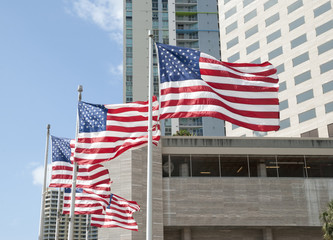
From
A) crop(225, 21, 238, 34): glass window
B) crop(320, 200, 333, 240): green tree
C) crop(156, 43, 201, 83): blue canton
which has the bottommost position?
crop(320, 200, 333, 240): green tree

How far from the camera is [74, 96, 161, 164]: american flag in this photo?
64.4ft

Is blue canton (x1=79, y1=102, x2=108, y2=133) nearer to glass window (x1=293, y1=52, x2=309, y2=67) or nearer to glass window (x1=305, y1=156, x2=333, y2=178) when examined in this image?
glass window (x1=305, y1=156, x2=333, y2=178)

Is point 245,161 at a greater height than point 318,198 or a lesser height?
greater

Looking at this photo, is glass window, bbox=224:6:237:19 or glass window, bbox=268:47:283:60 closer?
glass window, bbox=268:47:283:60

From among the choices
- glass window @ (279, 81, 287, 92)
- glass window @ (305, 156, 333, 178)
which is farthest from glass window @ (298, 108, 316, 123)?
glass window @ (305, 156, 333, 178)

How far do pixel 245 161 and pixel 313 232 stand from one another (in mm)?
8941

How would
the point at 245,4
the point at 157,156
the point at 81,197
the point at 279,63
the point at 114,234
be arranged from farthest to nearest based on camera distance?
the point at 245,4, the point at 279,63, the point at 157,156, the point at 114,234, the point at 81,197

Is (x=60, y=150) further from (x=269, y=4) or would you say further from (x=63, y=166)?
(x=269, y=4)

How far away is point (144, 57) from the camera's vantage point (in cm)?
10994

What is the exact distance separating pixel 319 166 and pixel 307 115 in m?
21.0

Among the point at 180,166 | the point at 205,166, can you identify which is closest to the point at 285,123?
the point at 205,166

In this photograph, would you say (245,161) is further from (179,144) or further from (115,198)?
(115,198)

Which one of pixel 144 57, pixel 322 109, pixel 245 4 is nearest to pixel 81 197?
pixel 322 109

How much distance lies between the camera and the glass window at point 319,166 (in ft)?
146
